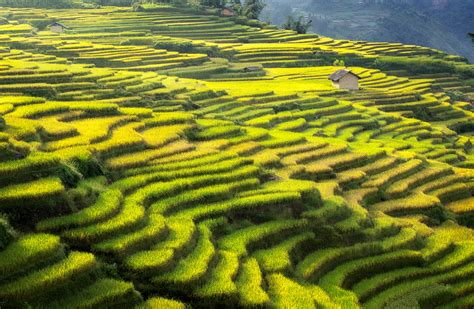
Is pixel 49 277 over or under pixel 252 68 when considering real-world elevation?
over

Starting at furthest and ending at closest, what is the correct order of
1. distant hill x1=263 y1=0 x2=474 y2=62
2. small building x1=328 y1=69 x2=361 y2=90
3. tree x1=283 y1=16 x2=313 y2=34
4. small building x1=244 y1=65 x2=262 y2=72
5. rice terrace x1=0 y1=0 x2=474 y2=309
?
1. distant hill x1=263 y1=0 x2=474 y2=62
2. tree x1=283 y1=16 x2=313 y2=34
3. small building x1=244 y1=65 x2=262 y2=72
4. small building x1=328 y1=69 x2=361 y2=90
5. rice terrace x1=0 y1=0 x2=474 y2=309

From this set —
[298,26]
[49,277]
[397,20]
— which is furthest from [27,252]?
[397,20]

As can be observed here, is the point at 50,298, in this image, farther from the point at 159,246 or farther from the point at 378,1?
the point at 378,1

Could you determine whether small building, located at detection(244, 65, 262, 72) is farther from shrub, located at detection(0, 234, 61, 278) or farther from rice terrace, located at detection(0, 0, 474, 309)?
shrub, located at detection(0, 234, 61, 278)

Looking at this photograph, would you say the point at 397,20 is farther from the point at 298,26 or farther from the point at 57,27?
the point at 57,27

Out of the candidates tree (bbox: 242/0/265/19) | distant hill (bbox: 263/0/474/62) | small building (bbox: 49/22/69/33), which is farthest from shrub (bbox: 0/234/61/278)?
distant hill (bbox: 263/0/474/62)

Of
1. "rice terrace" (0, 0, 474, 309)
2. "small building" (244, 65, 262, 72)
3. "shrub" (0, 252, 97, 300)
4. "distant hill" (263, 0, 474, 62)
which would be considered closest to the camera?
"shrub" (0, 252, 97, 300)

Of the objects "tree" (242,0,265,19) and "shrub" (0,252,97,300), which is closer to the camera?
"shrub" (0,252,97,300)

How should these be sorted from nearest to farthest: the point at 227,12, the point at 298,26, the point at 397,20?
1. the point at 227,12
2. the point at 298,26
3. the point at 397,20
